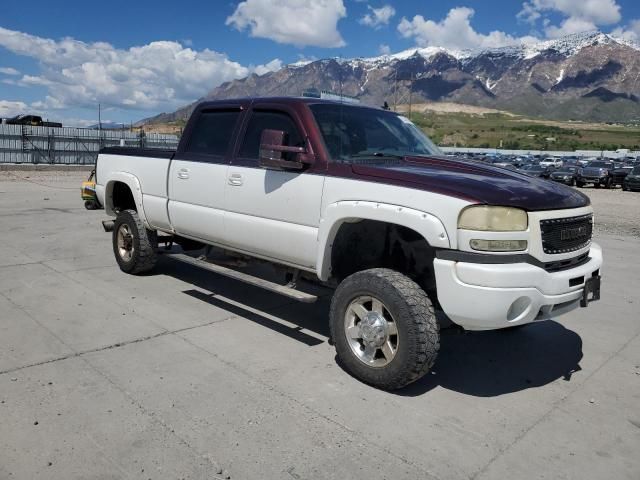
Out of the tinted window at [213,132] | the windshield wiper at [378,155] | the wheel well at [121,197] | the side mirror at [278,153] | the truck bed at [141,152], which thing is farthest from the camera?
the wheel well at [121,197]

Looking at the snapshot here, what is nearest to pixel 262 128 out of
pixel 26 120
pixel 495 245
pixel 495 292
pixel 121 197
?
pixel 495 245

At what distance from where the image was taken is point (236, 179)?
4.95 meters

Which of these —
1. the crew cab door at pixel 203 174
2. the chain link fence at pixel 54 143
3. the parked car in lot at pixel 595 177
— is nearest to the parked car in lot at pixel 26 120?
the chain link fence at pixel 54 143

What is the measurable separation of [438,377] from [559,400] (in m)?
0.85

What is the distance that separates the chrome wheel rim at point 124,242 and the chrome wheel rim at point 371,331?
12.0 feet

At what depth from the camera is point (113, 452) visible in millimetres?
3018

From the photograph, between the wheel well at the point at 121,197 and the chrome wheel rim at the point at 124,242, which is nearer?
the chrome wheel rim at the point at 124,242

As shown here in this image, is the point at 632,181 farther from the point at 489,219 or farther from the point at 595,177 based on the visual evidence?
the point at 489,219

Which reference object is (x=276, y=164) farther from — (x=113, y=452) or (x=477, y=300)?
(x=113, y=452)

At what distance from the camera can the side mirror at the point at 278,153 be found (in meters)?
4.29

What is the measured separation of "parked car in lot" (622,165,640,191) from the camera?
29.5 m

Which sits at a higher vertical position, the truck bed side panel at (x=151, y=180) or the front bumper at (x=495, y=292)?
the truck bed side panel at (x=151, y=180)

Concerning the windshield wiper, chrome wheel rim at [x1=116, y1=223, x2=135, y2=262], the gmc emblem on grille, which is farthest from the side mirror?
chrome wheel rim at [x1=116, y1=223, x2=135, y2=262]

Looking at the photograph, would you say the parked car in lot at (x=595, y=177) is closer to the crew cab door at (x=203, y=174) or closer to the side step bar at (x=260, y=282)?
the crew cab door at (x=203, y=174)
